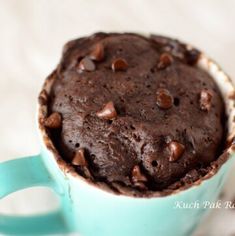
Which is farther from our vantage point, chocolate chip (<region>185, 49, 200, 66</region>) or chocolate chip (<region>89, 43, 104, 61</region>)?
chocolate chip (<region>185, 49, 200, 66</region>)

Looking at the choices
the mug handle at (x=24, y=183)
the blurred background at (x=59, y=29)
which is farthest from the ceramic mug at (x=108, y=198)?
the blurred background at (x=59, y=29)

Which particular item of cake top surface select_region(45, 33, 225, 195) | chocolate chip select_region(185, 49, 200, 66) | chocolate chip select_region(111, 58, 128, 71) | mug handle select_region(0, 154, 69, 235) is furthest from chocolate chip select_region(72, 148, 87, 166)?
chocolate chip select_region(185, 49, 200, 66)

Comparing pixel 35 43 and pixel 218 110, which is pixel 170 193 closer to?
pixel 218 110

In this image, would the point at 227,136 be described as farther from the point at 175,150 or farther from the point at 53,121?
the point at 53,121

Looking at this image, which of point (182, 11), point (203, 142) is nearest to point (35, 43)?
point (182, 11)

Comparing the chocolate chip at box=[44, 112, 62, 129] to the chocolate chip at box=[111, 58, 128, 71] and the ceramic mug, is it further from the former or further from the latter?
the chocolate chip at box=[111, 58, 128, 71]

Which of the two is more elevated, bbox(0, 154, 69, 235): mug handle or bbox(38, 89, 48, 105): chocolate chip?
bbox(38, 89, 48, 105): chocolate chip

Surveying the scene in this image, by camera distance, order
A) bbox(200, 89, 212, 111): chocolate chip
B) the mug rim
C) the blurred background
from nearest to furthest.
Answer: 1. the mug rim
2. bbox(200, 89, 212, 111): chocolate chip
3. the blurred background

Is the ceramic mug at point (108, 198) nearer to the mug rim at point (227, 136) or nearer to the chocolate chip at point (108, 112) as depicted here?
the mug rim at point (227, 136)
